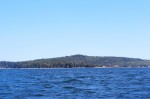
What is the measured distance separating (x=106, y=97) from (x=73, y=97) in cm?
384

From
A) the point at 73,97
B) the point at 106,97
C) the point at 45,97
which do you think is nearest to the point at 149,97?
the point at 106,97

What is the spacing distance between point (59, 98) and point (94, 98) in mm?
4025

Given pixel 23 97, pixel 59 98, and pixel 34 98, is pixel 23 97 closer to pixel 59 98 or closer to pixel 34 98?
pixel 34 98

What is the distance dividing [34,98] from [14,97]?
269cm

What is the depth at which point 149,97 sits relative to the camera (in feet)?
138

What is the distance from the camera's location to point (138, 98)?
4159cm

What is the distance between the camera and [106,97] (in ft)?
141

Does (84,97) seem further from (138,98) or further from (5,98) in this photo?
(5,98)

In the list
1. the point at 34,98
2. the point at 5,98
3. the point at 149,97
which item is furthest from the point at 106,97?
the point at 5,98

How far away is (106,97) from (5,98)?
11.7 metres

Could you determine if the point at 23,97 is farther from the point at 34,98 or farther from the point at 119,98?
the point at 119,98

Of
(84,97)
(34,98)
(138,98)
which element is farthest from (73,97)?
(138,98)

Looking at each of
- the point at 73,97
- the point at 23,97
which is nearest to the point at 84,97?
the point at 73,97

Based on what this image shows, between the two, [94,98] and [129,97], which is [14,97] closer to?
[94,98]
